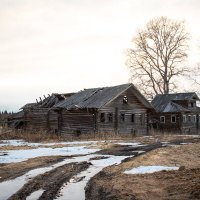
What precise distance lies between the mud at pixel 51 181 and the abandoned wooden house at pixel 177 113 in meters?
36.8

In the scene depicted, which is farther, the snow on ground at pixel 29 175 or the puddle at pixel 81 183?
the snow on ground at pixel 29 175

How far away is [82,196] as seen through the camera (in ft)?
37.7

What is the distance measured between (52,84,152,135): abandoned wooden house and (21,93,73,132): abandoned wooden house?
76.9 inches

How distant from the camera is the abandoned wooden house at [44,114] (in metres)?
45.4

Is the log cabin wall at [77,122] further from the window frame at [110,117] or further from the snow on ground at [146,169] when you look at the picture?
the snow on ground at [146,169]

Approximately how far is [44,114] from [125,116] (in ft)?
34.2

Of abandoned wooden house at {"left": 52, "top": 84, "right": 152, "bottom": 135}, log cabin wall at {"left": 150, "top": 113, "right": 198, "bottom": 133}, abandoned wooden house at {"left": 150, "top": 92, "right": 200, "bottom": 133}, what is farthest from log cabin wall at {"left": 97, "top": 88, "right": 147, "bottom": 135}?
log cabin wall at {"left": 150, "top": 113, "right": 198, "bottom": 133}

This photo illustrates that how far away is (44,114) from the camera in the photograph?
47219 mm

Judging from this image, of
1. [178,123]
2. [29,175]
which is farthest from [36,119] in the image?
[29,175]

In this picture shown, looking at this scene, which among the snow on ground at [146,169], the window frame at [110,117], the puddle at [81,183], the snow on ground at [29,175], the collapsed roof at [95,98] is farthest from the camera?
the window frame at [110,117]

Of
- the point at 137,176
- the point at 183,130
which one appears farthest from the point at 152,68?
the point at 137,176

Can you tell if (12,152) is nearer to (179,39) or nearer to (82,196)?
(82,196)

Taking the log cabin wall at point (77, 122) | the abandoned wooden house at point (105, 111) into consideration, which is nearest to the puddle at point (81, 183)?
the abandoned wooden house at point (105, 111)

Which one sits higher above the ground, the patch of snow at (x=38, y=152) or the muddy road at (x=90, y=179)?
the patch of snow at (x=38, y=152)
